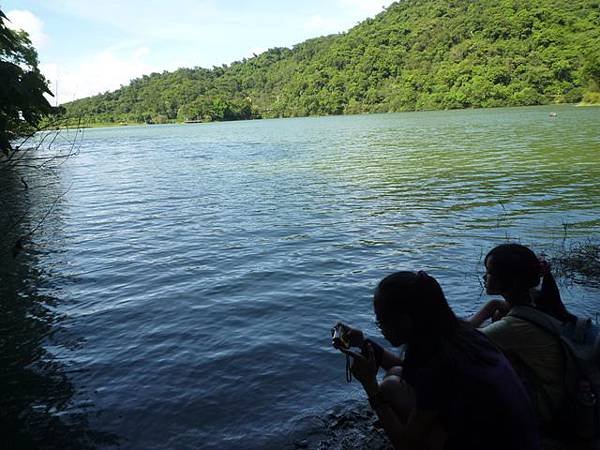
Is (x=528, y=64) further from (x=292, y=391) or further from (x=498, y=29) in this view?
(x=292, y=391)

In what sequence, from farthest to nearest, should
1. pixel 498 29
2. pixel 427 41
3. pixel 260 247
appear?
1. pixel 427 41
2. pixel 498 29
3. pixel 260 247

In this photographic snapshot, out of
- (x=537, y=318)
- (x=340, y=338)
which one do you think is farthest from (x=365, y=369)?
(x=537, y=318)

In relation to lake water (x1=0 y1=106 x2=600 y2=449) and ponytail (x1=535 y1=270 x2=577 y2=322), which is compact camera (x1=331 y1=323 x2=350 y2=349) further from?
lake water (x1=0 y1=106 x2=600 y2=449)

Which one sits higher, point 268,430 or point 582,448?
point 582,448

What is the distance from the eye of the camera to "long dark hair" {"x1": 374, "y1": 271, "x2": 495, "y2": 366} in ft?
9.50

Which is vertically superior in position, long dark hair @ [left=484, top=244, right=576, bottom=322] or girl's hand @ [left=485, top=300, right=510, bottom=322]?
long dark hair @ [left=484, top=244, right=576, bottom=322]

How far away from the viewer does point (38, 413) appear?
644 centimetres

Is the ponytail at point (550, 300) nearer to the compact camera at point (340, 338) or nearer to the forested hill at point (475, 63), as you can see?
the compact camera at point (340, 338)

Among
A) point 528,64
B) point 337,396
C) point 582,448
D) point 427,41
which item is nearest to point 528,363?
point 582,448

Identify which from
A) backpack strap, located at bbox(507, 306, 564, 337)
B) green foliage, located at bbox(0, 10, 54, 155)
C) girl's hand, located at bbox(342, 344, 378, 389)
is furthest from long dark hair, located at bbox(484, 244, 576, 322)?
green foliage, located at bbox(0, 10, 54, 155)

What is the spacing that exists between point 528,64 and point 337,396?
139m

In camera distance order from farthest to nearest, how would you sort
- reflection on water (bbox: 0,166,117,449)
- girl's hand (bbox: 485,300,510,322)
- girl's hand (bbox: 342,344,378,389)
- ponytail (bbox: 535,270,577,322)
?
reflection on water (bbox: 0,166,117,449)
girl's hand (bbox: 485,300,510,322)
ponytail (bbox: 535,270,577,322)
girl's hand (bbox: 342,344,378,389)

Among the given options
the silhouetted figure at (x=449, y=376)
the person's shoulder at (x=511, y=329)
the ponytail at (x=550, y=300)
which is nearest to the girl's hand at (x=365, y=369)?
the silhouetted figure at (x=449, y=376)

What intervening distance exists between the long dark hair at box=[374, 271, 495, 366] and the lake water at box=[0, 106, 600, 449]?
131 inches
